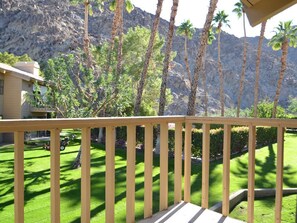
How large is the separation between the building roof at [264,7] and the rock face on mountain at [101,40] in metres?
41.6

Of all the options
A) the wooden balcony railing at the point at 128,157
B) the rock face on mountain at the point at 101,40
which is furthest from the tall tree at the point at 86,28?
the rock face on mountain at the point at 101,40

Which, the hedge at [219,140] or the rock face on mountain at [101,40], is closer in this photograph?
the hedge at [219,140]

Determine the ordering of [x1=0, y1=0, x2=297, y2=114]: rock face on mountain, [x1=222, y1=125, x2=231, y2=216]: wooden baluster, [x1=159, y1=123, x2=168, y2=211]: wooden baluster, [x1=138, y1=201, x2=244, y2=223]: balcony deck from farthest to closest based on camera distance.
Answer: [x1=0, y1=0, x2=297, y2=114]: rock face on mountain < [x1=159, y1=123, x2=168, y2=211]: wooden baluster < [x1=222, y1=125, x2=231, y2=216]: wooden baluster < [x1=138, y1=201, x2=244, y2=223]: balcony deck

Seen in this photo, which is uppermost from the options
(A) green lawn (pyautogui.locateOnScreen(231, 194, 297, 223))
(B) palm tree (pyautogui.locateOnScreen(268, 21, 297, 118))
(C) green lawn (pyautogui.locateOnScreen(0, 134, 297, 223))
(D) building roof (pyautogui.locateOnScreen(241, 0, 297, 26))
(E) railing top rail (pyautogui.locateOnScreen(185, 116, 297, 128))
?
(B) palm tree (pyautogui.locateOnScreen(268, 21, 297, 118))

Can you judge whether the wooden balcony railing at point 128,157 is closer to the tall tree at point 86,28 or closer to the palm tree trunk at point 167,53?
the palm tree trunk at point 167,53

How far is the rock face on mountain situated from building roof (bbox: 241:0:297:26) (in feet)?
136

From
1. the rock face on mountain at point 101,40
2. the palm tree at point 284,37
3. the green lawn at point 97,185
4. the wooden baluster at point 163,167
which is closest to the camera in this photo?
the wooden baluster at point 163,167

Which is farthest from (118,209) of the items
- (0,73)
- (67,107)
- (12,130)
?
(0,73)

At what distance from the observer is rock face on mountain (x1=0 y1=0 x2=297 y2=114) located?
172 feet

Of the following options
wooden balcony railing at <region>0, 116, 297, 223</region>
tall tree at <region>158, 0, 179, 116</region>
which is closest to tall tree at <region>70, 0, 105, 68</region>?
tall tree at <region>158, 0, 179, 116</region>

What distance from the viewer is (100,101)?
11.2 metres

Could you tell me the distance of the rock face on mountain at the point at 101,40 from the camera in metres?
52.3

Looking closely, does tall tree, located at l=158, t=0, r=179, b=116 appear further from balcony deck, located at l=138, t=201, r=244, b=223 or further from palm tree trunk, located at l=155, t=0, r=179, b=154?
balcony deck, located at l=138, t=201, r=244, b=223

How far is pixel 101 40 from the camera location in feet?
201
